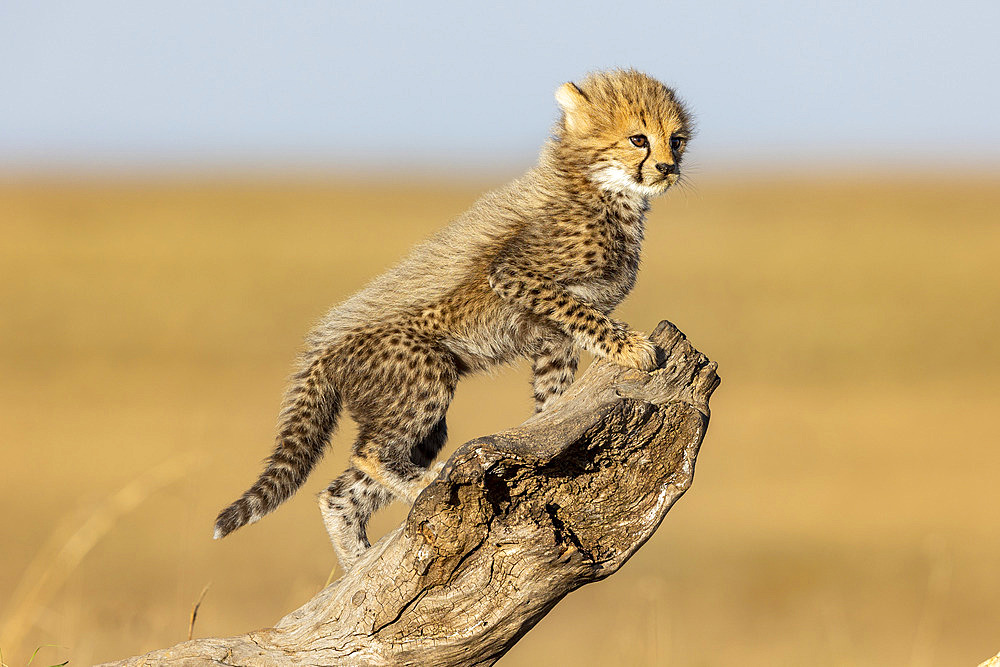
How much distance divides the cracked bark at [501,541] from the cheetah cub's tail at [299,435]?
73 centimetres

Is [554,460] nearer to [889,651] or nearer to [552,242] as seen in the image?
[552,242]

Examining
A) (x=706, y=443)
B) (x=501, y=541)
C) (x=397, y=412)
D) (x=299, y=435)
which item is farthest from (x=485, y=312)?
(x=706, y=443)

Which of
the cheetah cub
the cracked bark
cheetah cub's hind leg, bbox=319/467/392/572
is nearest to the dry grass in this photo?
the cheetah cub

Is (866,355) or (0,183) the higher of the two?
(0,183)

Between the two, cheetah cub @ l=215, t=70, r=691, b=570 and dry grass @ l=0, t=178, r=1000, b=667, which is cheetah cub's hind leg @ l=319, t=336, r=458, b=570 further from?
dry grass @ l=0, t=178, r=1000, b=667

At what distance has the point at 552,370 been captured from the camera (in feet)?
17.8

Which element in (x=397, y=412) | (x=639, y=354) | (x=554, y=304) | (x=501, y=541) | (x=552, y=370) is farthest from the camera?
(x=552, y=370)

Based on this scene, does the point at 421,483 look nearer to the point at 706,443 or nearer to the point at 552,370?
the point at 552,370

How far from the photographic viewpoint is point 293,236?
32.8m

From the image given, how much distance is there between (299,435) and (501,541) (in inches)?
62.1

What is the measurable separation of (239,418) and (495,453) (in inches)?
553

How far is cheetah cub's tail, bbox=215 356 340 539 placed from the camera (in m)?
4.80

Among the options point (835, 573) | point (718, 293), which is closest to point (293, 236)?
point (718, 293)

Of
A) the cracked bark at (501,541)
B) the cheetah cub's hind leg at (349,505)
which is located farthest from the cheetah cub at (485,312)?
the cracked bark at (501,541)
